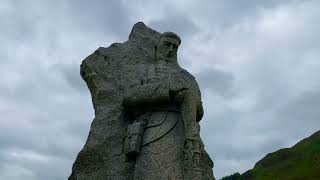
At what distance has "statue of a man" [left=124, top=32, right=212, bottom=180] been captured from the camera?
8.57 m

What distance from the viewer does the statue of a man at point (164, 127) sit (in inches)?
337

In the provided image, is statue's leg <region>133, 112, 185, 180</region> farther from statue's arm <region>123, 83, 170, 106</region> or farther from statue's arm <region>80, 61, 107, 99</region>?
statue's arm <region>80, 61, 107, 99</region>

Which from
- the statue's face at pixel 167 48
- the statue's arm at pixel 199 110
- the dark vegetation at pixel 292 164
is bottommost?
the statue's arm at pixel 199 110

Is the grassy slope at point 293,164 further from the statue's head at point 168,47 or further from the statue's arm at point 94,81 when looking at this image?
the statue's arm at point 94,81

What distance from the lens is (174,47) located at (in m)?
10.0

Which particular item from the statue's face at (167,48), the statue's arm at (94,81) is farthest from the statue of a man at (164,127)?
the statue's arm at (94,81)

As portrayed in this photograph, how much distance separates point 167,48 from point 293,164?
100 feet

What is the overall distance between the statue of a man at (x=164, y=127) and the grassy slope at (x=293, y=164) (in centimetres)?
2637

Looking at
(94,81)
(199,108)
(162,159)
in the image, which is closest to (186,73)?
(199,108)

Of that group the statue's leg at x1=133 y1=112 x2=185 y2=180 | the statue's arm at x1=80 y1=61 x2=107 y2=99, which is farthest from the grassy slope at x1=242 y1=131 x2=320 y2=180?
the statue's leg at x1=133 y1=112 x2=185 y2=180

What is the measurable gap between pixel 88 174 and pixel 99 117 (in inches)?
42.1

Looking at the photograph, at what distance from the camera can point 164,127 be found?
8.98 meters

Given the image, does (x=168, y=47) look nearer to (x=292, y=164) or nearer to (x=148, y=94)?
(x=148, y=94)

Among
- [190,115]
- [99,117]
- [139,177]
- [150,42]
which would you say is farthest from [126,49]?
[139,177]
